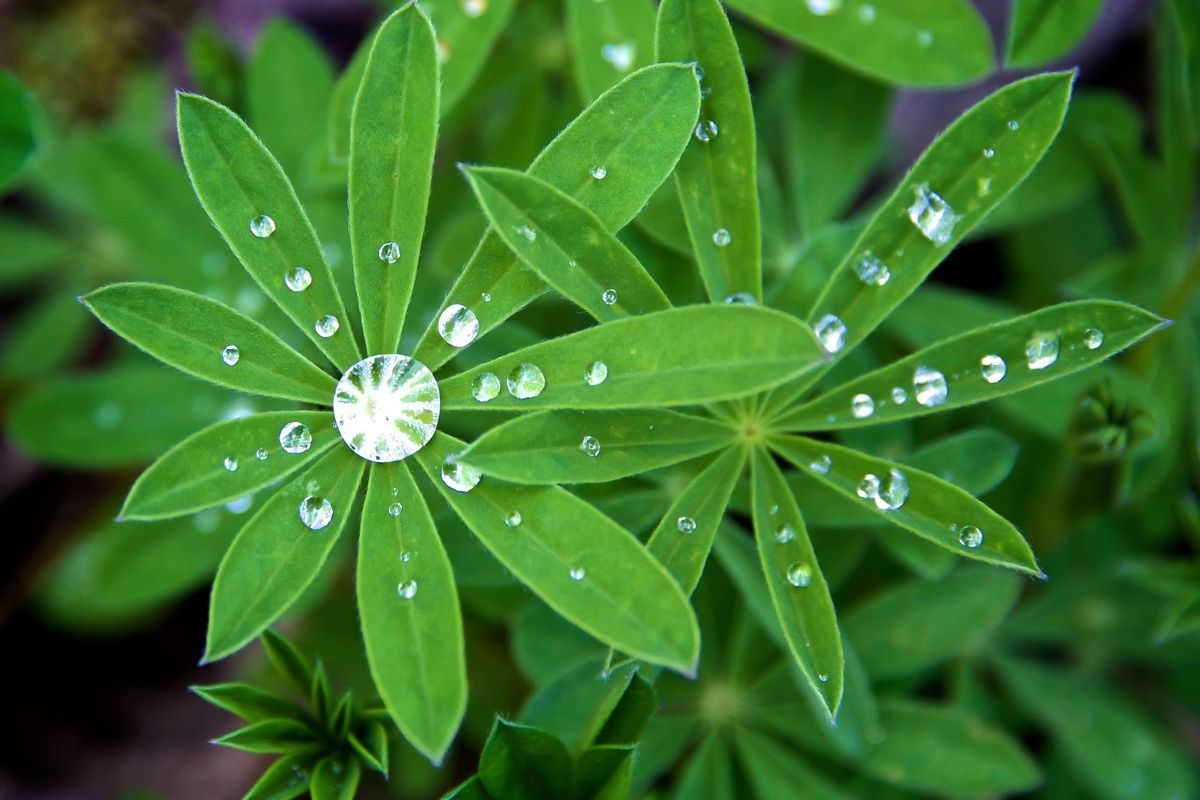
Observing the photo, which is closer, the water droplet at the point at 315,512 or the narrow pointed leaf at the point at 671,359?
the narrow pointed leaf at the point at 671,359

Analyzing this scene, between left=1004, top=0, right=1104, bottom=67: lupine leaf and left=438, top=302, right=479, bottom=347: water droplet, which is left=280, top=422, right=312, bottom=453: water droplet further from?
left=1004, top=0, right=1104, bottom=67: lupine leaf

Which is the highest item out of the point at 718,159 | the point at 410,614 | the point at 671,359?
the point at 718,159

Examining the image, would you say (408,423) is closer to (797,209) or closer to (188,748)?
(797,209)

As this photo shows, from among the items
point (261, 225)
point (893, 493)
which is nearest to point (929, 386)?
point (893, 493)

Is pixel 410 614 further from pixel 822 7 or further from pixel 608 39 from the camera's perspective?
pixel 822 7

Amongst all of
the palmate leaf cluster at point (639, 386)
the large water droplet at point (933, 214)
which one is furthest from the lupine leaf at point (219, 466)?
the large water droplet at point (933, 214)

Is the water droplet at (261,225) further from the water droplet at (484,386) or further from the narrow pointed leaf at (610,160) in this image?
the water droplet at (484,386)

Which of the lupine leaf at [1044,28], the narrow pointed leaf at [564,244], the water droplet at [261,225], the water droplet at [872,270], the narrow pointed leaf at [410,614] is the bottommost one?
the narrow pointed leaf at [410,614]
